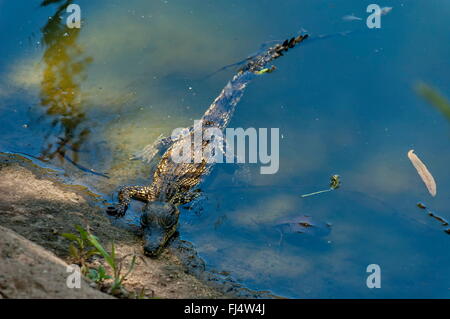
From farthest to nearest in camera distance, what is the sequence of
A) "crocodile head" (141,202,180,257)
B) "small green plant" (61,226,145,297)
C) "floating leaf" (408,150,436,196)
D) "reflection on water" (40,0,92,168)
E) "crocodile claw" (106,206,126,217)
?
"reflection on water" (40,0,92,168) < "floating leaf" (408,150,436,196) < "crocodile claw" (106,206,126,217) < "crocodile head" (141,202,180,257) < "small green plant" (61,226,145,297)

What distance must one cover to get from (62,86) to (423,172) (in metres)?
5.19

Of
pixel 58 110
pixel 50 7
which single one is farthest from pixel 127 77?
pixel 50 7

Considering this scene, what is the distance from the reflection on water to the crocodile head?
1.42m

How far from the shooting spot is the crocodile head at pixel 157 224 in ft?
15.7

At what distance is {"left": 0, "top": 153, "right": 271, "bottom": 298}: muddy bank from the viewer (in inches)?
167

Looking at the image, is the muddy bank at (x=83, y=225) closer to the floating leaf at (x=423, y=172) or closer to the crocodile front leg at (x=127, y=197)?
the crocodile front leg at (x=127, y=197)

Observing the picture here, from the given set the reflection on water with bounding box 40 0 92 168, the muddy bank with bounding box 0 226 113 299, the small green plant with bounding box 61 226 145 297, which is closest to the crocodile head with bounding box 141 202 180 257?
the small green plant with bounding box 61 226 145 297

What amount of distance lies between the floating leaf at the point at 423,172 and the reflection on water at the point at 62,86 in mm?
4332

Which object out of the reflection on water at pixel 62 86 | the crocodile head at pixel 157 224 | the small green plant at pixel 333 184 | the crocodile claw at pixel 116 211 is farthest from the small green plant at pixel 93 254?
the small green plant at pixel 333 184

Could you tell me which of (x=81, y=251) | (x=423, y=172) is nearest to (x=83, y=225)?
(x=81, y=251)

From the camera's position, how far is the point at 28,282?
3.27m

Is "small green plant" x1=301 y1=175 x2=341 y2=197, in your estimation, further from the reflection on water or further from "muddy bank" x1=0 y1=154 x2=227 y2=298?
the reflection on water
